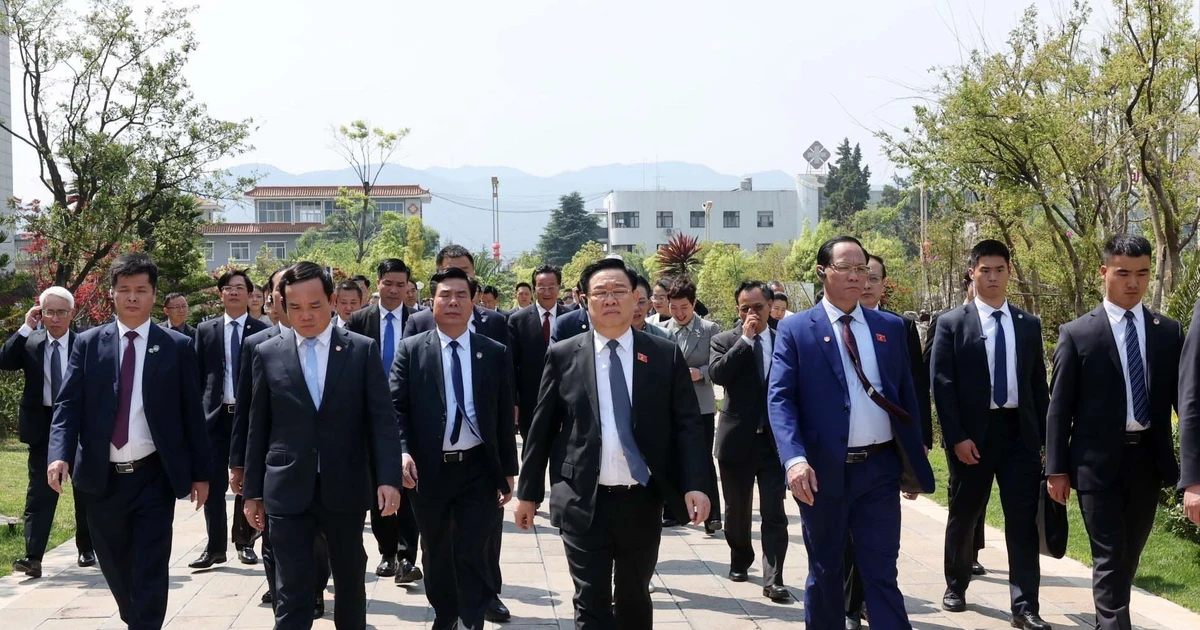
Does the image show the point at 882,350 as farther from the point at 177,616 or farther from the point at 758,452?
the point at 177,616

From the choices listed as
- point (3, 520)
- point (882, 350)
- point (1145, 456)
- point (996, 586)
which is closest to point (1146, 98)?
point (996, 586)

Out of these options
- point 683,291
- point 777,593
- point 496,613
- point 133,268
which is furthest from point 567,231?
point 133,268

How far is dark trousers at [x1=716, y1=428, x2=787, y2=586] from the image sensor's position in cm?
717

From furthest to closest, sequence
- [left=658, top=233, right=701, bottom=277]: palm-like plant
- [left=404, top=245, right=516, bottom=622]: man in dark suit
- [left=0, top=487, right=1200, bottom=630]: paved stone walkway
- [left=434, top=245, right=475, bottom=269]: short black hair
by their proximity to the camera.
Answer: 1. [left=658, top=233, right=701, bottom=277]: palm-like plant
2. [left=434, top=245, right=475, bottom=269]: short black hair
3. [left=404, top=245, right=516, bottom=622]: man in dark suit
4. [left=0, top=487, right=1200, bottom=630]: paved stone walkway

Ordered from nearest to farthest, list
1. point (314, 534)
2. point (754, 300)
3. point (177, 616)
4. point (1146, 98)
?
point (314, 534) < point (177, 616) < point (754, 300) < point (1146, 98)

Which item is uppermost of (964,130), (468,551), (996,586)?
(964,130)

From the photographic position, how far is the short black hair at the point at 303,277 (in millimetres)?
5480

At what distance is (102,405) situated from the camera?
230 inches

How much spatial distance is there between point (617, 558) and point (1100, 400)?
2564mm

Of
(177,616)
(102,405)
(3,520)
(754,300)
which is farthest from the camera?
(3,520)

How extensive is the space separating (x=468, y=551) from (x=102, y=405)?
2.02 metres

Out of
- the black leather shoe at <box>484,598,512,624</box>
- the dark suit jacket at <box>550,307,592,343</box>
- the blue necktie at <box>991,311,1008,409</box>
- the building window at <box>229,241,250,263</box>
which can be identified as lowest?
the black leather shoe at <box>484,598,512,624</box>

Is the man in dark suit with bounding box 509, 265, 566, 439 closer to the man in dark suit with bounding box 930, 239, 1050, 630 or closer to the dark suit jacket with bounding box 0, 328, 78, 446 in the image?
the dark suit jacket with bounding box 0, 328, 78, 446

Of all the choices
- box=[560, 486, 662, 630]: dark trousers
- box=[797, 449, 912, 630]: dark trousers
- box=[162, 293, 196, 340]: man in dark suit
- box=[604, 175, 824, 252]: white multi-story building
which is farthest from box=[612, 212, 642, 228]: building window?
box=[560, 486, 662, 630]: dark trousers
